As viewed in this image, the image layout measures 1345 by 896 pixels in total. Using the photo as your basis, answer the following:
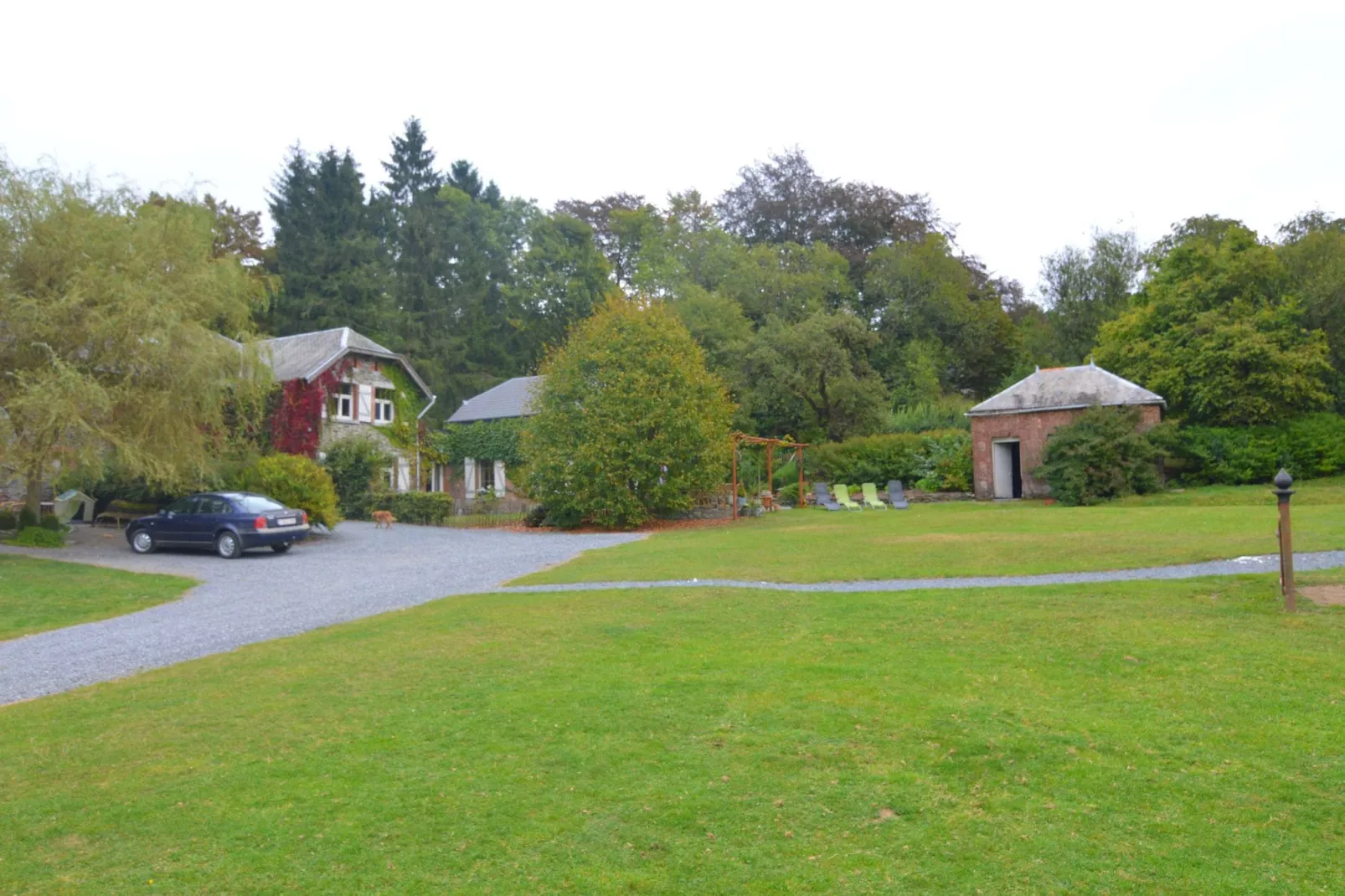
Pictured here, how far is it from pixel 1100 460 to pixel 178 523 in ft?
83.0

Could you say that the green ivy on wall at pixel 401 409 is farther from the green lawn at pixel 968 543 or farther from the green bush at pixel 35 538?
the green lawn at pixel 968 543

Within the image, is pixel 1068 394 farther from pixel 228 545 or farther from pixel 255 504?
pixel 228 545

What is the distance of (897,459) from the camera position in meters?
37.7

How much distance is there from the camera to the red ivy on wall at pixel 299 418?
33750 millimetres

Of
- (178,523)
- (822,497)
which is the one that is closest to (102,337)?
(178,523)

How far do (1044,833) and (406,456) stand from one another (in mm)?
35885

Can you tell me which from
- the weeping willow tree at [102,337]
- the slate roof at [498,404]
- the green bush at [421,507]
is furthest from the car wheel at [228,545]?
the slate roof at [498,404]

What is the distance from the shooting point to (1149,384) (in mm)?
36250

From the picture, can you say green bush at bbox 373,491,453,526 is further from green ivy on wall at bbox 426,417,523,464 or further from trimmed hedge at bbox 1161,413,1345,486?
trimmed hedge at bbox 1161,413,1345,486

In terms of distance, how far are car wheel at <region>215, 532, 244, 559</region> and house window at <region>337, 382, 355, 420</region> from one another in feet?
47.8

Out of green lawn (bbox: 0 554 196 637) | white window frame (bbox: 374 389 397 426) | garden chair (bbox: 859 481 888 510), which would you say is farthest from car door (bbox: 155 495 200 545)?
garden chair (bbox: 859 481 888 510)

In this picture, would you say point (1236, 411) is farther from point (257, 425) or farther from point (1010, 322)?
point (257, 425)

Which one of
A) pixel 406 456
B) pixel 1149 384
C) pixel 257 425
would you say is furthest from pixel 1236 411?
pixel 257 425

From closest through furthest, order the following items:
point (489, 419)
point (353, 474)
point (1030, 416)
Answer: point (353, 474), point (1030, 416), point (489, 419)
